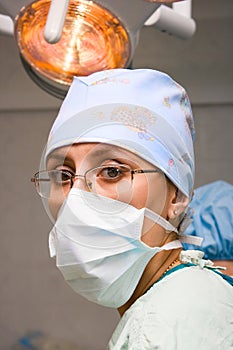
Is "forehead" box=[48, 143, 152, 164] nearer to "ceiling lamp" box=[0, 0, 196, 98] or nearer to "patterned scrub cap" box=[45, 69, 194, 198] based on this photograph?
"patterned scrub cap" box=[45, 69, 194, 198]

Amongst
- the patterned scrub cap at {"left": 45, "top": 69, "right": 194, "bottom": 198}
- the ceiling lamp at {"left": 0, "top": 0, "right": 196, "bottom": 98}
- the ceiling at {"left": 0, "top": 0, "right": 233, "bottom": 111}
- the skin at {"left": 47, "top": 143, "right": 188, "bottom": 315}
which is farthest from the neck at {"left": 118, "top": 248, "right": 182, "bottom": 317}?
the ceiling at {"left": 0, "top": 0, "right": 233, "bottom": 111}

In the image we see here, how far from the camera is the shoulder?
94 cm

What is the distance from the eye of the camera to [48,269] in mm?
3129

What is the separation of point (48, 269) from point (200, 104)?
1.21 meters

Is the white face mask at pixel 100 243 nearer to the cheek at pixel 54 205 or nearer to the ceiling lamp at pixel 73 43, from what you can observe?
the cheek at pixel 54 205

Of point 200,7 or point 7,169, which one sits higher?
point 200,7

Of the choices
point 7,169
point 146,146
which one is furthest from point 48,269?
point 146,146

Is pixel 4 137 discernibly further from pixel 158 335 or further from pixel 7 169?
pixel 158 335

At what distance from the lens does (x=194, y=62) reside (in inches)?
126

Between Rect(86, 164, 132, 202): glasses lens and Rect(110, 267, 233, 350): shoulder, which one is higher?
Rect(86, 164, 132, 202): glasses lens

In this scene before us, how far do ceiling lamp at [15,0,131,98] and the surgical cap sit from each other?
28.2 inches

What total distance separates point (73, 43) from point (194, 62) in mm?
1731

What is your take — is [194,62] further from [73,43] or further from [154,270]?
[154,270]

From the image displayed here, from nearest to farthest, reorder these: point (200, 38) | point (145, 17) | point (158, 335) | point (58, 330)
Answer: point (158, 335) < point (145, 17) < point (58, 330) < point (200, 38)
